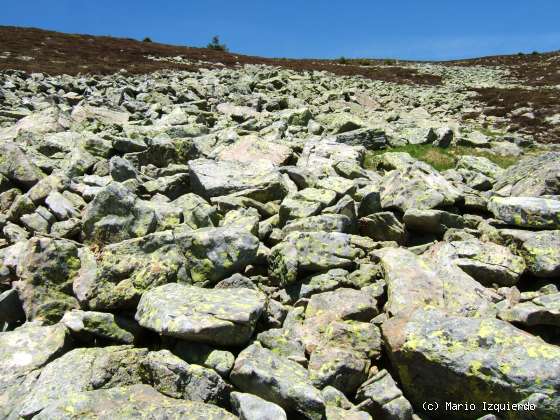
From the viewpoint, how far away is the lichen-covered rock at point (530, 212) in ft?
32.7

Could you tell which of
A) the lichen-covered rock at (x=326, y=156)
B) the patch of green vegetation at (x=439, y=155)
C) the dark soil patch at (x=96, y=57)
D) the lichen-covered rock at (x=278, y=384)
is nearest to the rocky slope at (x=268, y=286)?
the lichen-covered rock at (x=278, y=384)

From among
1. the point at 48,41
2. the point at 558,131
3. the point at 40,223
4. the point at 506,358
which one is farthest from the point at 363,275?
the point at 48,41

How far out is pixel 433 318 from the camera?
23.5 feet

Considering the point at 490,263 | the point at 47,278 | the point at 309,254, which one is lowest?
the point at 47,278

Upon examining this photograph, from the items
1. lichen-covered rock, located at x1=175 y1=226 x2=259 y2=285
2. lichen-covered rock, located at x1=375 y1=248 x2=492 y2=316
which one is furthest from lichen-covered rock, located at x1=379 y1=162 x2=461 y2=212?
lichen-covered rock, located at x1=175 y1=226 x2=259 y2=285

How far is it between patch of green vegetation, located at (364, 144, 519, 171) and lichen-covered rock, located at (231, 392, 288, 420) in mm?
13517

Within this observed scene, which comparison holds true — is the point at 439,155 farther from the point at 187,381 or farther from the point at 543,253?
the point at 187,381

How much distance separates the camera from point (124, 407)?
5.95 meters

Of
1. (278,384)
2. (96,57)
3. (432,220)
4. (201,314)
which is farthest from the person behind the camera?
(96,57)

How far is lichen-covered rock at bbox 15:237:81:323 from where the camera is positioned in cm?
841

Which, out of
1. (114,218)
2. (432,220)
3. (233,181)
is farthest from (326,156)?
(114,218)

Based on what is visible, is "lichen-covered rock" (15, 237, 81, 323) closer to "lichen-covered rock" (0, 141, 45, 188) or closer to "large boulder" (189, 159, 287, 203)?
"lichen-covered rock" (0, 141, 45, 188)

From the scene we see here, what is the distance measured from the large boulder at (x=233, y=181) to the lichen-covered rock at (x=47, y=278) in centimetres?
468

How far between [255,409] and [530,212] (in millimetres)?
8034
